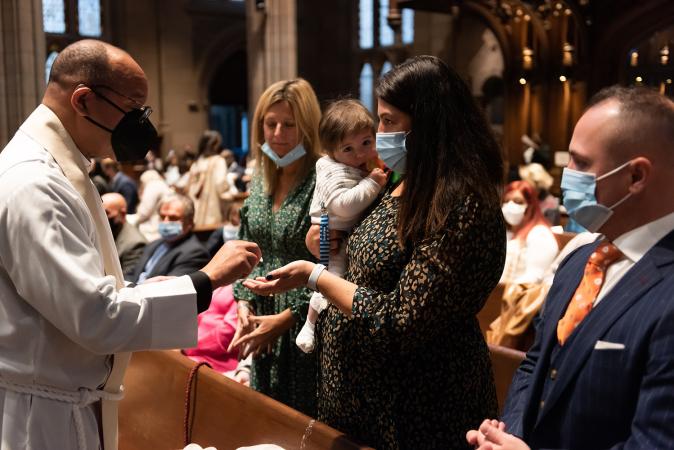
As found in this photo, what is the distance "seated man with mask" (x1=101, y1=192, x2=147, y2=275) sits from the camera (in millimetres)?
5992

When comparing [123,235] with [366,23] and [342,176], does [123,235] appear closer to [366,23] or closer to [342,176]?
[342,176]

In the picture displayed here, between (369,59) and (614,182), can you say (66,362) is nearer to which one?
(614,182)

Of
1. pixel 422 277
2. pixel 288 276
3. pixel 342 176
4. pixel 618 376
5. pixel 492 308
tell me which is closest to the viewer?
pixel 618 376

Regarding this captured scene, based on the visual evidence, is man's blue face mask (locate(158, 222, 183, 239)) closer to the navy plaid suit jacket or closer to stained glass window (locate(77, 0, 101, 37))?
the navy plaid suit jacket

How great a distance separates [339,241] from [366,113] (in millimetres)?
468

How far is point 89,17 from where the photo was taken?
72.2ft

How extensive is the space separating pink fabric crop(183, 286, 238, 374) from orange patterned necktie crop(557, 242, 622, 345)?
9.54 feet

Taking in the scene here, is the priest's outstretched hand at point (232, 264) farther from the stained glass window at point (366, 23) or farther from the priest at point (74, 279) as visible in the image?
the stained glass window at point (366, 23)

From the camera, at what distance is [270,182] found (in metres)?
3.37

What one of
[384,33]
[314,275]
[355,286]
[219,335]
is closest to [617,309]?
[355,286]

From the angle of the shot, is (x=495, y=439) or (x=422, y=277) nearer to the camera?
(x=495, y=439)

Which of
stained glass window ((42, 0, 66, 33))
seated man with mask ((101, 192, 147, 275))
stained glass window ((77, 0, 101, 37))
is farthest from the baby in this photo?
stained glass window ((42, 0, 66, 33))

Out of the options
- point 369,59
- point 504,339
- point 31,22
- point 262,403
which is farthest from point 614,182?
point 369,59

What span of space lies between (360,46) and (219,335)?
1909cm
